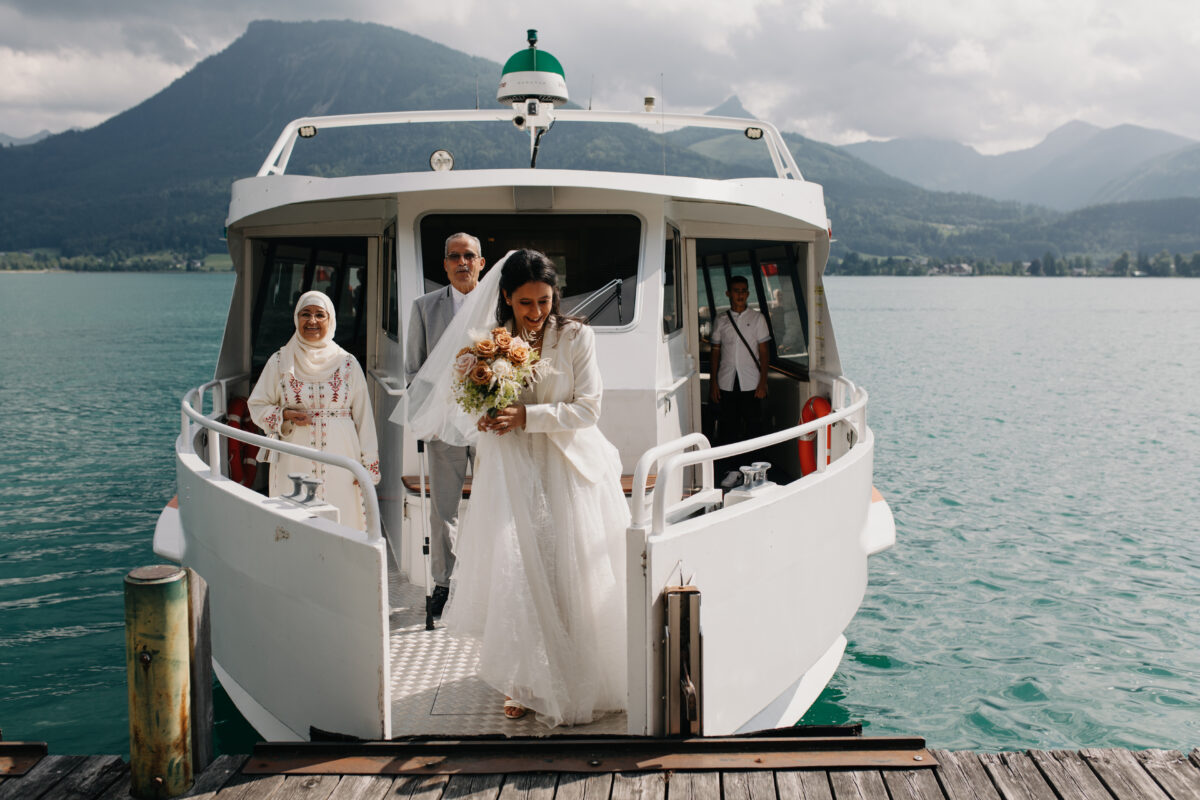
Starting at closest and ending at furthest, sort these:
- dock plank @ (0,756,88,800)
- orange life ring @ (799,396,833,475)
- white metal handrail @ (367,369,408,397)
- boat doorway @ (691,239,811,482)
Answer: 1. dock plank @ (0,756,88,800)
2. white metal handrail @ (367,369,408,397)
3. orange life ring @ (799,396,833,475)
4. boat doorway @ (691,239,811,482)

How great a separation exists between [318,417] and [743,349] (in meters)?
4.09

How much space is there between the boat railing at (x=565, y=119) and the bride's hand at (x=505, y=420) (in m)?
4.62

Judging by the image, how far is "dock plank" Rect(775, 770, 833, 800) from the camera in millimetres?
3973

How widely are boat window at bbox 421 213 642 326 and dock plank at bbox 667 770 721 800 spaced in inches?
127

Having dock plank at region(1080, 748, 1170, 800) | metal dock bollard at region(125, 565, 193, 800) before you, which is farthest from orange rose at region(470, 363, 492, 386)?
dock plank at region(1080, 748, 1170, 800)

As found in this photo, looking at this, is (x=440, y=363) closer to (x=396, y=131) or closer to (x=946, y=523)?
(x=946, y=523)

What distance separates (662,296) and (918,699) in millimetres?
3862

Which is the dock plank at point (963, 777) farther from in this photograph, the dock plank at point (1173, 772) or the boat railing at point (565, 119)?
the boat railing at point (565, 119)

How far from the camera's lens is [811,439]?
8.16 m

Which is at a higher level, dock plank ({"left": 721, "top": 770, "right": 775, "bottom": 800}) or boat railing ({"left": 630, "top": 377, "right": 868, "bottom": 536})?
boat railing ({"left": 630, "top": 377, "right": 868, "bottom": 536})

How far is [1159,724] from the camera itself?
24.7 ft

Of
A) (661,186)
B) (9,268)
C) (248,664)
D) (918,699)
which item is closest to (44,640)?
(248,664)

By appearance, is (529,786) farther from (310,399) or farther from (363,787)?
(310,399)

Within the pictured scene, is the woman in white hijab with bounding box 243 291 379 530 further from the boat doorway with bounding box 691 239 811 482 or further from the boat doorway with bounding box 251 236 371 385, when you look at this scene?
the boat doorway with bounding box 691 239 811 482
